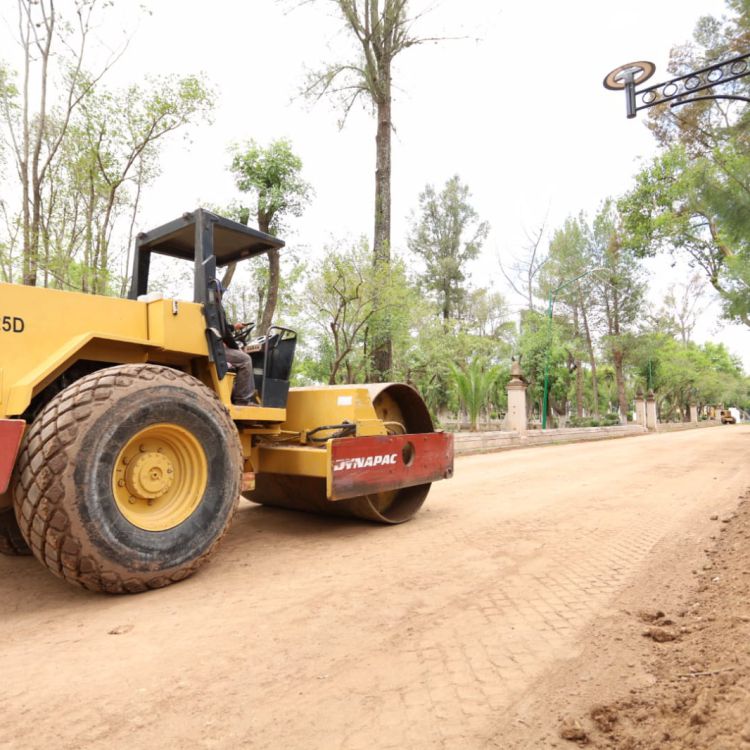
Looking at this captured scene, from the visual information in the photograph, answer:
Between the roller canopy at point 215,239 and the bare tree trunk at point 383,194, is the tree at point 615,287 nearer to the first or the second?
the bare tree trunk at point 383,194

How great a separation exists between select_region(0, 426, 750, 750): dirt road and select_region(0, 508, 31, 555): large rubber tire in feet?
0.46

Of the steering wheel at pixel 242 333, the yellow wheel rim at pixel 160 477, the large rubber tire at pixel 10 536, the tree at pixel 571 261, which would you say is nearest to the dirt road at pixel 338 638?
the large rubber tire at pixel 10 536

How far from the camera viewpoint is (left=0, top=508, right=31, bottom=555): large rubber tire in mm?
4059

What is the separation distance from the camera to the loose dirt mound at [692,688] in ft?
6.07

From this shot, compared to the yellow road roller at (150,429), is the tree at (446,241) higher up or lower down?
higher up

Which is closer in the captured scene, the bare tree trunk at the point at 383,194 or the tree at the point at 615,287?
the bare tree trunk at the point at 383,194

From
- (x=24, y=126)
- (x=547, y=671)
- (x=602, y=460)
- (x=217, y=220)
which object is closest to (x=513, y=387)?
(x=602, y=460)

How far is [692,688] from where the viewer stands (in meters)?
2.19

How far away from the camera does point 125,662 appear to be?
2.62 meters

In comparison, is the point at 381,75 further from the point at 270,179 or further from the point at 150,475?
the point at 150,475

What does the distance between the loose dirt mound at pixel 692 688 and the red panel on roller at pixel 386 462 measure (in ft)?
7.74

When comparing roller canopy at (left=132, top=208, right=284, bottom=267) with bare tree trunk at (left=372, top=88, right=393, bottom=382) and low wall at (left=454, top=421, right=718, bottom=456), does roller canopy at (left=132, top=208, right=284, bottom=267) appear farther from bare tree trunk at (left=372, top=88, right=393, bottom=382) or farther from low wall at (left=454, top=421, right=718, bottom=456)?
low wall at (left=454, top=421, right=718, bottom=456)

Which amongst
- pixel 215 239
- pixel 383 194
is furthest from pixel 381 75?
pixel 215 239

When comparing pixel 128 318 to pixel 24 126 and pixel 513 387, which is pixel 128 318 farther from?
pixel 513 387
